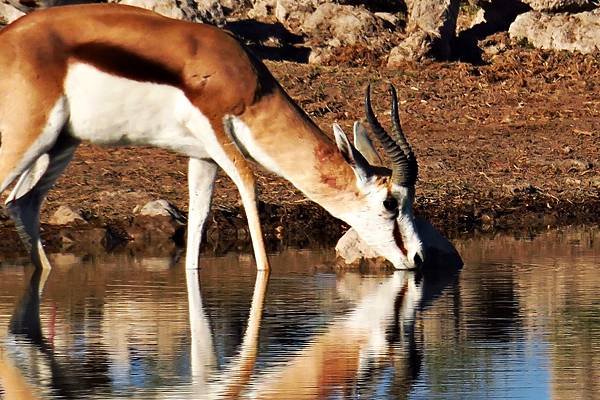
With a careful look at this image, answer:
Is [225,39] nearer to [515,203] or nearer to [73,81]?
[73,81]

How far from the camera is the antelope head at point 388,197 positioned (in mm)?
11211

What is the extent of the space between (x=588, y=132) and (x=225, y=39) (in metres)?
7.58

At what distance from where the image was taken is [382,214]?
1126 cm

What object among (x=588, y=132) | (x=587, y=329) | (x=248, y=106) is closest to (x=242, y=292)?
(x=248, y=106)

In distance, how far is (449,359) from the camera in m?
8.06

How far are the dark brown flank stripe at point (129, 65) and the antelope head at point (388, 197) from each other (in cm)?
116

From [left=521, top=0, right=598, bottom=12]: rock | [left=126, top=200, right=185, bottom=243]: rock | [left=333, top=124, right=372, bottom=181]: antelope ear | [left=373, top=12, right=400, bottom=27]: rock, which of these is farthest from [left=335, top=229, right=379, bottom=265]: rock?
[left=521, top=0, right=598, bottom=12]: rock

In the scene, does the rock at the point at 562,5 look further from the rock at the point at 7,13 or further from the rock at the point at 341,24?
the rock at the point at 7,13

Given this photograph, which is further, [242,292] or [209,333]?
[242,292]

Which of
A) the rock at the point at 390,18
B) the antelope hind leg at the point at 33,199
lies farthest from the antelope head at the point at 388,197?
the rock at the point at 390,18

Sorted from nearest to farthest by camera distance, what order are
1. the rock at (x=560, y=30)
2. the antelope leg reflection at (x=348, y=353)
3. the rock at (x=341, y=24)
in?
the antelope leg reflection at (x=348, y=353) → the rock at (x=341, y=24) → the rock at (x=560, y=30)

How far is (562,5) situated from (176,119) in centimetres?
1188

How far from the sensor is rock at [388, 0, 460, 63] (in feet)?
66.9

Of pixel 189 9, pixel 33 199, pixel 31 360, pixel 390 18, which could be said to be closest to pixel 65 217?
pixel 33 199
